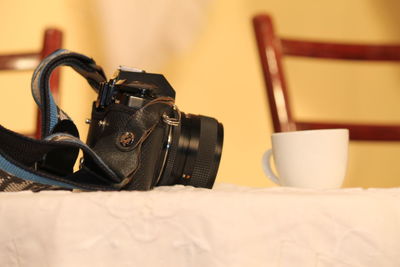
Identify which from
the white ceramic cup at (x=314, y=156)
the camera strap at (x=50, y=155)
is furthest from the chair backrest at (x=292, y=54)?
the camera strap at (x=50, y=155)

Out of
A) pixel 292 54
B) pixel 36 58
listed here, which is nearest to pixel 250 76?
pixel 292 54

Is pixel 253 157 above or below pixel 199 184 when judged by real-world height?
Result: below

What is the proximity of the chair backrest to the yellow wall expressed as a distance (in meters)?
0.44

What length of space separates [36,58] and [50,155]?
1.55ft

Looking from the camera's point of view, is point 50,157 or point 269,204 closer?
point 269,204

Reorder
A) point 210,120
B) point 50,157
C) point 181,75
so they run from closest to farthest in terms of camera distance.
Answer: point 50,157
point 210,120
point 181,75

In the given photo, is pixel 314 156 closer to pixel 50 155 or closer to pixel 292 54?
pixel 50 155

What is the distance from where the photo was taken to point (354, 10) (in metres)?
1.25

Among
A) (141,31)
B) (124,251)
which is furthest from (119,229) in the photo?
(141,31)

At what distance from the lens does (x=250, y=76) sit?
47.4 inches

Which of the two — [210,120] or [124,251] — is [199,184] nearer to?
[210,120]

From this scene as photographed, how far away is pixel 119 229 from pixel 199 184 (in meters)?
0.18

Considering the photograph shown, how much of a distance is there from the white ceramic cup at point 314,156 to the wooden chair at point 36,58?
445mm

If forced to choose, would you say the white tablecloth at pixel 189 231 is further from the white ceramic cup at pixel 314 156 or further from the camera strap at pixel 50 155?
the white ceramic cup at pixel 314 156
